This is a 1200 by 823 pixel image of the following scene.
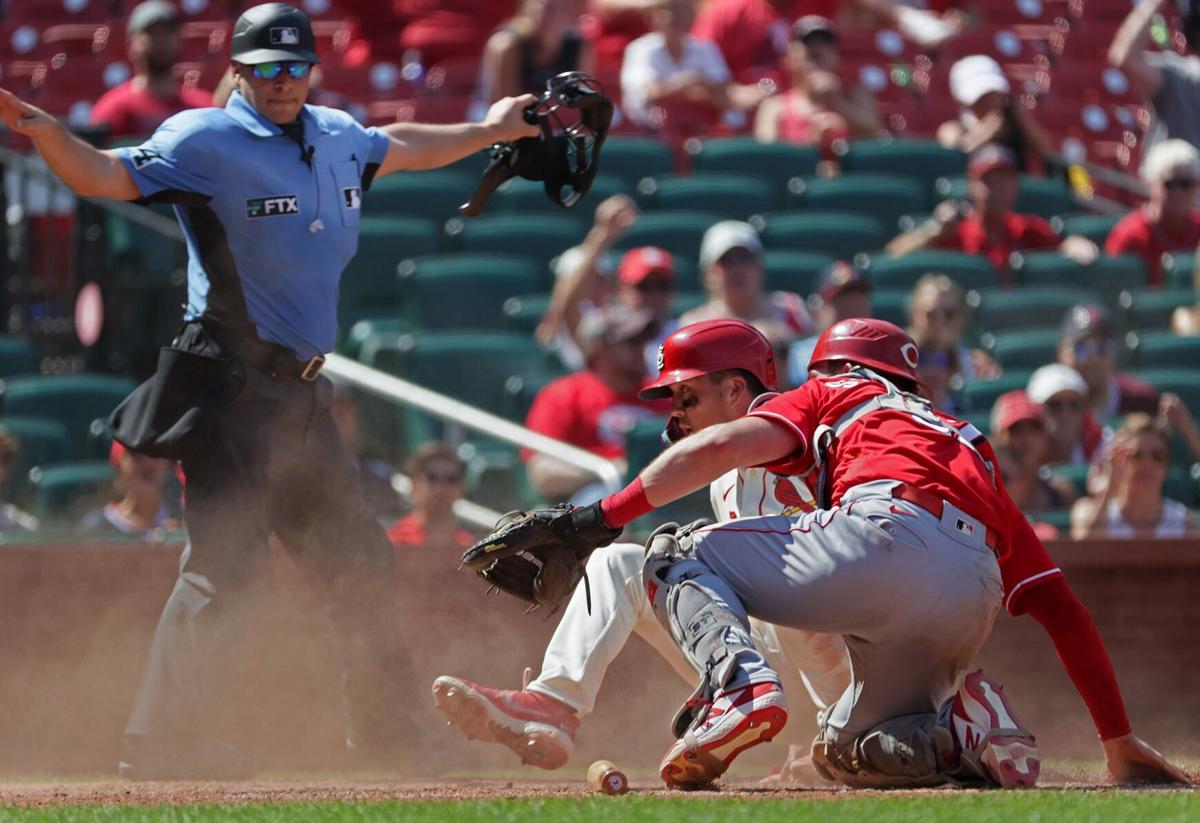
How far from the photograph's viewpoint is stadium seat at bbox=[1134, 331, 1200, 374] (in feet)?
31.9

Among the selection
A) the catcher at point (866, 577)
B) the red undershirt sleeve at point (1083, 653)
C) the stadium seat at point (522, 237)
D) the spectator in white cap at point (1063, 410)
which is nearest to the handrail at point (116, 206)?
the stadium seat at point (522, 237)

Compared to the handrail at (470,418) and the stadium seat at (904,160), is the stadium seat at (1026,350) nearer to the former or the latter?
the stadium seat at (904,160)

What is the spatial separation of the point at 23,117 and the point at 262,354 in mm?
924

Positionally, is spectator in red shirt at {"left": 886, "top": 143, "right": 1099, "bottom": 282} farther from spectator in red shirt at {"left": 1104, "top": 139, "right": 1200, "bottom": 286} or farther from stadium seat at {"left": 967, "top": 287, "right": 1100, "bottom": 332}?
stadium seat at {"left": 967, "top": 287, "right": 1100, "bottom": 332}

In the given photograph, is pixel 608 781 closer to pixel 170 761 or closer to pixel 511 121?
pixel 170 761

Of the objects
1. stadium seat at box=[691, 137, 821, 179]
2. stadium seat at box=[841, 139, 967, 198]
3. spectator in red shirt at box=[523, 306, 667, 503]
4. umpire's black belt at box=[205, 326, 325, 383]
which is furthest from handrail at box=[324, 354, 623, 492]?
stadium seat at box=[841, 139, 967, 198]

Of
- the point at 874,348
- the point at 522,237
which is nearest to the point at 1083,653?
the point at 874,348

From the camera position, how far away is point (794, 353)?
26.9 feet

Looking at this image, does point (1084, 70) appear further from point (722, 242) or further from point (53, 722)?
point (53, 722)

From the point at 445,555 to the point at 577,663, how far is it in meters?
1.85

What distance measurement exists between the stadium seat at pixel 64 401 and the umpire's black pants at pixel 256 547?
3.19m

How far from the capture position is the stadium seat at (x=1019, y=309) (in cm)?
991

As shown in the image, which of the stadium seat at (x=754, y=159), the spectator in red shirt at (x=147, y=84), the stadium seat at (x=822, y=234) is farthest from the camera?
the stadium seat at (x=754, y=159)

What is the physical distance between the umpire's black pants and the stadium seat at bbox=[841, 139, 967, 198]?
6142mm
